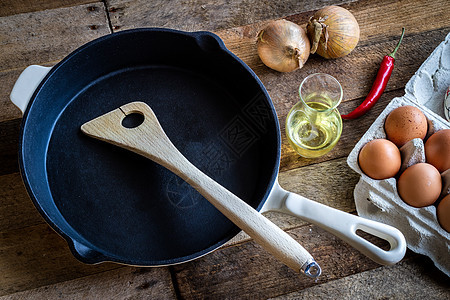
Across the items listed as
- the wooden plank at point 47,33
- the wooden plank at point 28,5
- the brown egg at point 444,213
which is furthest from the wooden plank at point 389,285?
the wooden plank at point 28,5

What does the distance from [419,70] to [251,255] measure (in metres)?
0.58

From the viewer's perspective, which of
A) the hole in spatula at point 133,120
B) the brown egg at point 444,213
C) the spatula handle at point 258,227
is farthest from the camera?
the hole in spatula at point 133,120

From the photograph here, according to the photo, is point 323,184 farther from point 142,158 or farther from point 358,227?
point 142,158

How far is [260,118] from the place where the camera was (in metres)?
0.91

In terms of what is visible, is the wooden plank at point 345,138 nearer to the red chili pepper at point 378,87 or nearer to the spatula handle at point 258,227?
the red chili pepper at point 378,87

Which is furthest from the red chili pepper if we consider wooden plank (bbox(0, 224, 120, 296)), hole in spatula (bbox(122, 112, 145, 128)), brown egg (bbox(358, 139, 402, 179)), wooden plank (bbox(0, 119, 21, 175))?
wooden plank (bbox(0, 119, 21, 175))

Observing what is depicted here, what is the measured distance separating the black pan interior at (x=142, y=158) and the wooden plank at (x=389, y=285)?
237 mm

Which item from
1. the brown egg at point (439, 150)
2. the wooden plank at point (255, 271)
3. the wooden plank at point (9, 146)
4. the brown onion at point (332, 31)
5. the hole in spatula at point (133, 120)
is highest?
the brown onion at point (332, 31)

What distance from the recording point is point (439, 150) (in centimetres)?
85

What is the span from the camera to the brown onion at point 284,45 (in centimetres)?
97

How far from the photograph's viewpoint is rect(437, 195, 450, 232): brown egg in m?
0.81

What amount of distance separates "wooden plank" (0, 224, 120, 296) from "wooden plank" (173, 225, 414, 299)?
0.17 metres

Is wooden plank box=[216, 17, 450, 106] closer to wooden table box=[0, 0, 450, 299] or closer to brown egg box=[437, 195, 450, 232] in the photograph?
wooden table box=[0, 0, 450, 299]

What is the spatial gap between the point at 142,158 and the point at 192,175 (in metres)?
0.17
